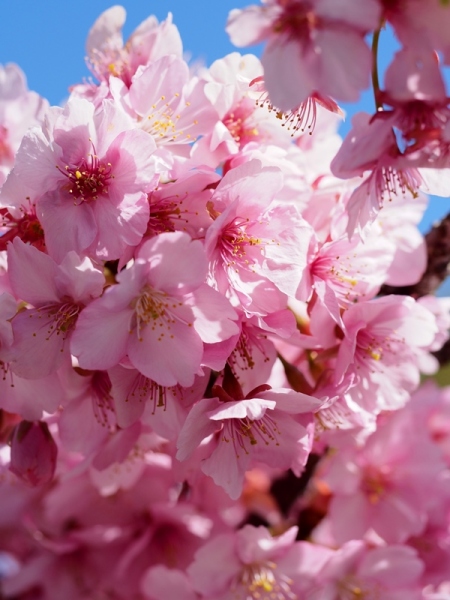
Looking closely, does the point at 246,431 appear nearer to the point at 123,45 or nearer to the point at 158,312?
the point at 158,312

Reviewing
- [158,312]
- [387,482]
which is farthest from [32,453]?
[387,482]

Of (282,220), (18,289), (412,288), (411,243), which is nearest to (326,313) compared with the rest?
(282,220)

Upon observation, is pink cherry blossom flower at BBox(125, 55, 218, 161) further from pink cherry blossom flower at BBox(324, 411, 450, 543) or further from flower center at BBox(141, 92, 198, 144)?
pink cherry blossom flower at BBox(324, 411, 450, 543)

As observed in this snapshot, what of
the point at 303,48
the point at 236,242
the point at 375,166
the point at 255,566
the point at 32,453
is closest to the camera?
the point at 303,48

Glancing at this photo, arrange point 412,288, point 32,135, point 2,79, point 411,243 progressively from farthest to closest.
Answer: point 412,288 → point 2,79 → point 411,243 → point 32,135

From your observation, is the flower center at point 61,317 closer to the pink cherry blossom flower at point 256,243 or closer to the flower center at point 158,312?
the flower center at point 158,312

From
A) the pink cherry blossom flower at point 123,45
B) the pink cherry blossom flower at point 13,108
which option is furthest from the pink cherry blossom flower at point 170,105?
the pink cherry blossom flower at point 13,108

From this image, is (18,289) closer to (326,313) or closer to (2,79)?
(326,313)
